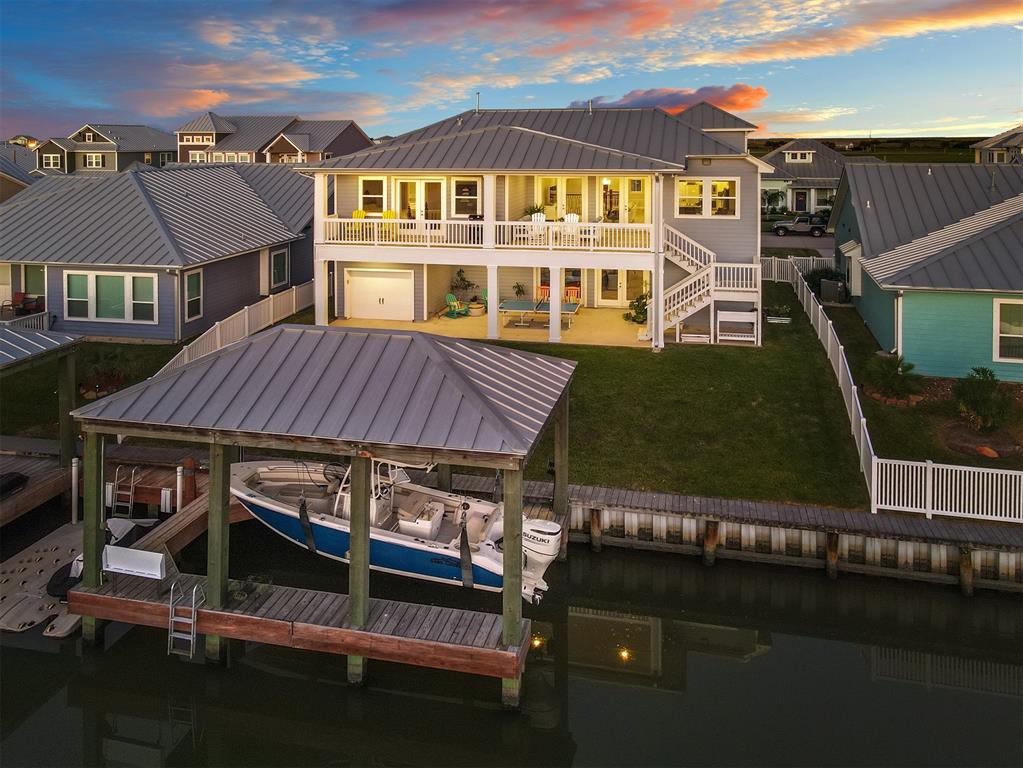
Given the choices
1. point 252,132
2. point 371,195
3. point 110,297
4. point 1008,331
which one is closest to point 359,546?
point 1008,331

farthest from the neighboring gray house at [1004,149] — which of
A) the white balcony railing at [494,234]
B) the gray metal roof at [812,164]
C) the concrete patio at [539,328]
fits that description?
the white balcony railing at [494,234]

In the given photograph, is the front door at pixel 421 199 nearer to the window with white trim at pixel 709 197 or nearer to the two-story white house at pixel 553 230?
the two-story white house at pixel 553 230

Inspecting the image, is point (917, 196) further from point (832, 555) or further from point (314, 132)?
point (314, 132)

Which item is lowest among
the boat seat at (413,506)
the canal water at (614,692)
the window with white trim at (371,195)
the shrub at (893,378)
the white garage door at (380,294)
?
the canal water at (614,692)

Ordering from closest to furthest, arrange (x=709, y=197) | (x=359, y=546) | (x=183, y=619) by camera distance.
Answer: (x=359, y=546), (x=183, y=619), (x=709, y=197)

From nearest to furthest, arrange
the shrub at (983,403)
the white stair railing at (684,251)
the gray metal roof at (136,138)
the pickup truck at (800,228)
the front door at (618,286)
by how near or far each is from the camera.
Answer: the shrub at (983,403), the white stair railing at (684,251), the front door at (618,286), the pickup truck at (800,228), the gray metal roof at (136,138)

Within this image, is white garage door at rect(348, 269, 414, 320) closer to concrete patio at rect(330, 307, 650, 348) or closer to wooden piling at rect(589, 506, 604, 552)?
concrete patio at rect(330, 307, 650, 348)
